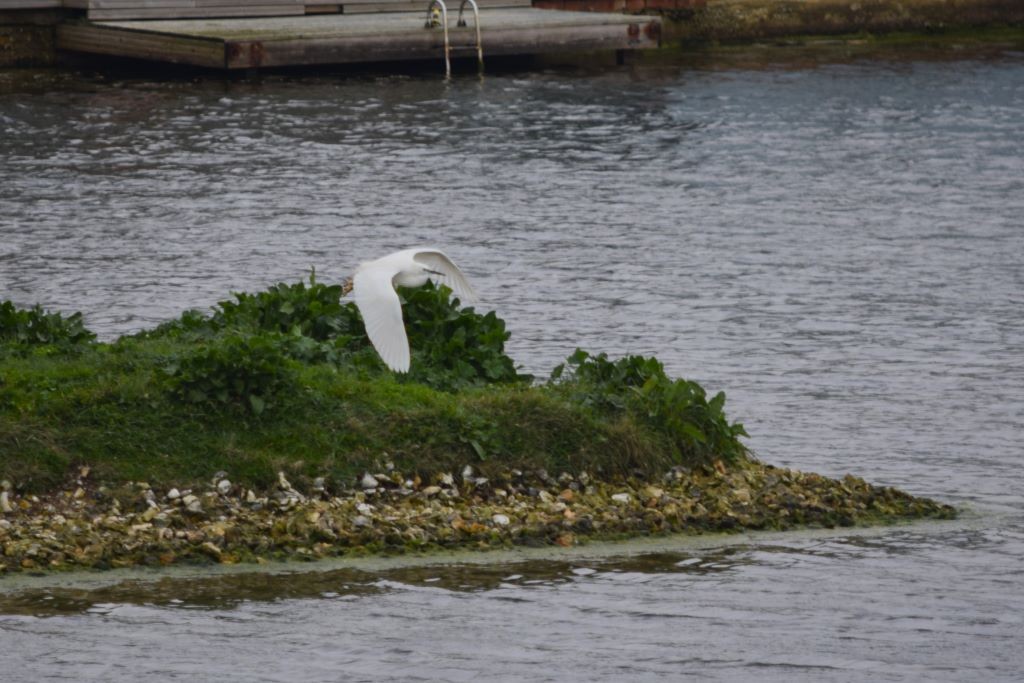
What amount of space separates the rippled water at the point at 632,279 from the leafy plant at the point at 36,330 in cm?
307

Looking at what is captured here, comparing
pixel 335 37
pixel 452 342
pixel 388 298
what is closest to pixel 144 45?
pixel 335 37

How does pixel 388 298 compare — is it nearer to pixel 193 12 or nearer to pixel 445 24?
pixel 445 24

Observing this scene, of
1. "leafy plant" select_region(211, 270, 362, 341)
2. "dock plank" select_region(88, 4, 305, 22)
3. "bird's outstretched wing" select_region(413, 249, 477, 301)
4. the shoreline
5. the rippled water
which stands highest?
"dock plank" select_region(88, 4, 305, 22)

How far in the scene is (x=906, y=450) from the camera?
12.4m

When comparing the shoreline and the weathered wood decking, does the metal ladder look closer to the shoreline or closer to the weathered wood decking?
the weathered wood decking

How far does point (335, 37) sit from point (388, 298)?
888 inches

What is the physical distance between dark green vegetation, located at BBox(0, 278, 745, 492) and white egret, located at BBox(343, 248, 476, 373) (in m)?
0.20

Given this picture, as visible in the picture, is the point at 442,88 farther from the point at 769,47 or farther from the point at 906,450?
the point at 906,450

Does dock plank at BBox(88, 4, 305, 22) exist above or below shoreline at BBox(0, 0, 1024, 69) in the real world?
above

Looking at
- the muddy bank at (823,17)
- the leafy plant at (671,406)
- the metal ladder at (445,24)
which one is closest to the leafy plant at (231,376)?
the leafy plant at (671,406)

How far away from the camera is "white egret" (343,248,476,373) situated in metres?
11.2

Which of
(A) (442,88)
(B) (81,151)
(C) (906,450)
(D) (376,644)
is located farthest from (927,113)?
(D) (376,644)

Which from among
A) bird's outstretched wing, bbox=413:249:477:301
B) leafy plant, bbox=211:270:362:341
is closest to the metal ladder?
bird's outstretched wing, bbox=413:249:477:301

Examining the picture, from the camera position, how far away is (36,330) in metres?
11.8
